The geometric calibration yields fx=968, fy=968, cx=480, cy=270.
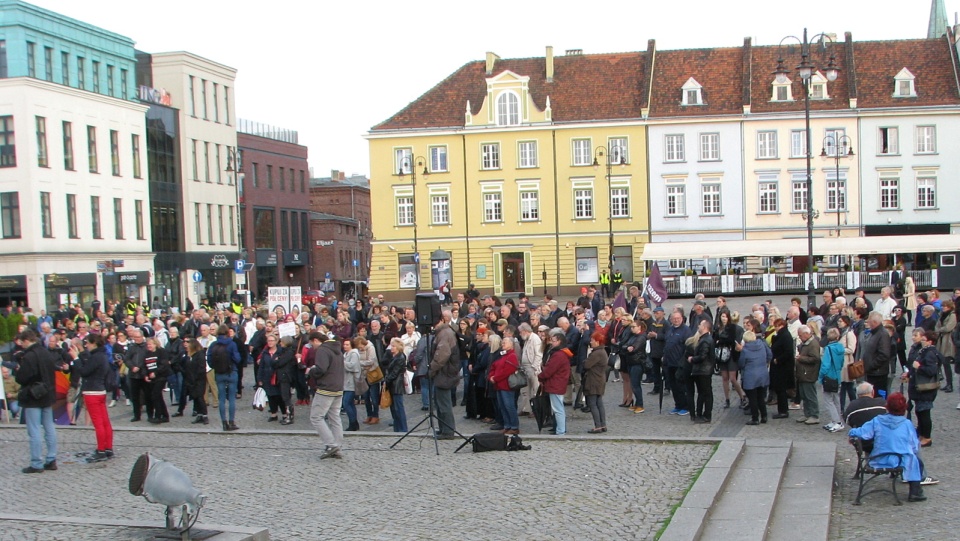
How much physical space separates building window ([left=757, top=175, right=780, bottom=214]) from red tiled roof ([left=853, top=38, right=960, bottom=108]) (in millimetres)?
6388

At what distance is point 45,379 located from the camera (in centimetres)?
1262

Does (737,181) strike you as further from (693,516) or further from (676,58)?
(693,516)

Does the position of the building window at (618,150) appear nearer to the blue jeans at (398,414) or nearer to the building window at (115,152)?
the building window at (115,152)

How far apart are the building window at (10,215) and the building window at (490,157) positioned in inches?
1000

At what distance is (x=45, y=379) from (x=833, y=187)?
5022 centimetres

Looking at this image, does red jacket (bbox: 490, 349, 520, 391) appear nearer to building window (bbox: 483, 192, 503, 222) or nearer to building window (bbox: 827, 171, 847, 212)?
building window (bbox: 483, 192, 503, 222)

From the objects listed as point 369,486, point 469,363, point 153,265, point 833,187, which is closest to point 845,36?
point 833,187

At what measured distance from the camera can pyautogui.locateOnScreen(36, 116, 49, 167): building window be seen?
45594 millimetres

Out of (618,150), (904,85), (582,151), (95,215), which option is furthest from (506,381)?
(904,85)

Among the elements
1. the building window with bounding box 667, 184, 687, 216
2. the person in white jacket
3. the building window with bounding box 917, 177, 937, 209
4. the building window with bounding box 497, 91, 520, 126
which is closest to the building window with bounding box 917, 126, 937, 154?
the building window with bounding box 917, 177, 937, 209

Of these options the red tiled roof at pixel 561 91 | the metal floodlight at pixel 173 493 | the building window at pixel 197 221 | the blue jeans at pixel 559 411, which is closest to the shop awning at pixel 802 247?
the red tiled roof at pixel 561 91

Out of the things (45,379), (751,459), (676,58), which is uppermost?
(676,58)

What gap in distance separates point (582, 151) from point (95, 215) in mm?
27245

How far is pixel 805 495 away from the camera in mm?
10648
